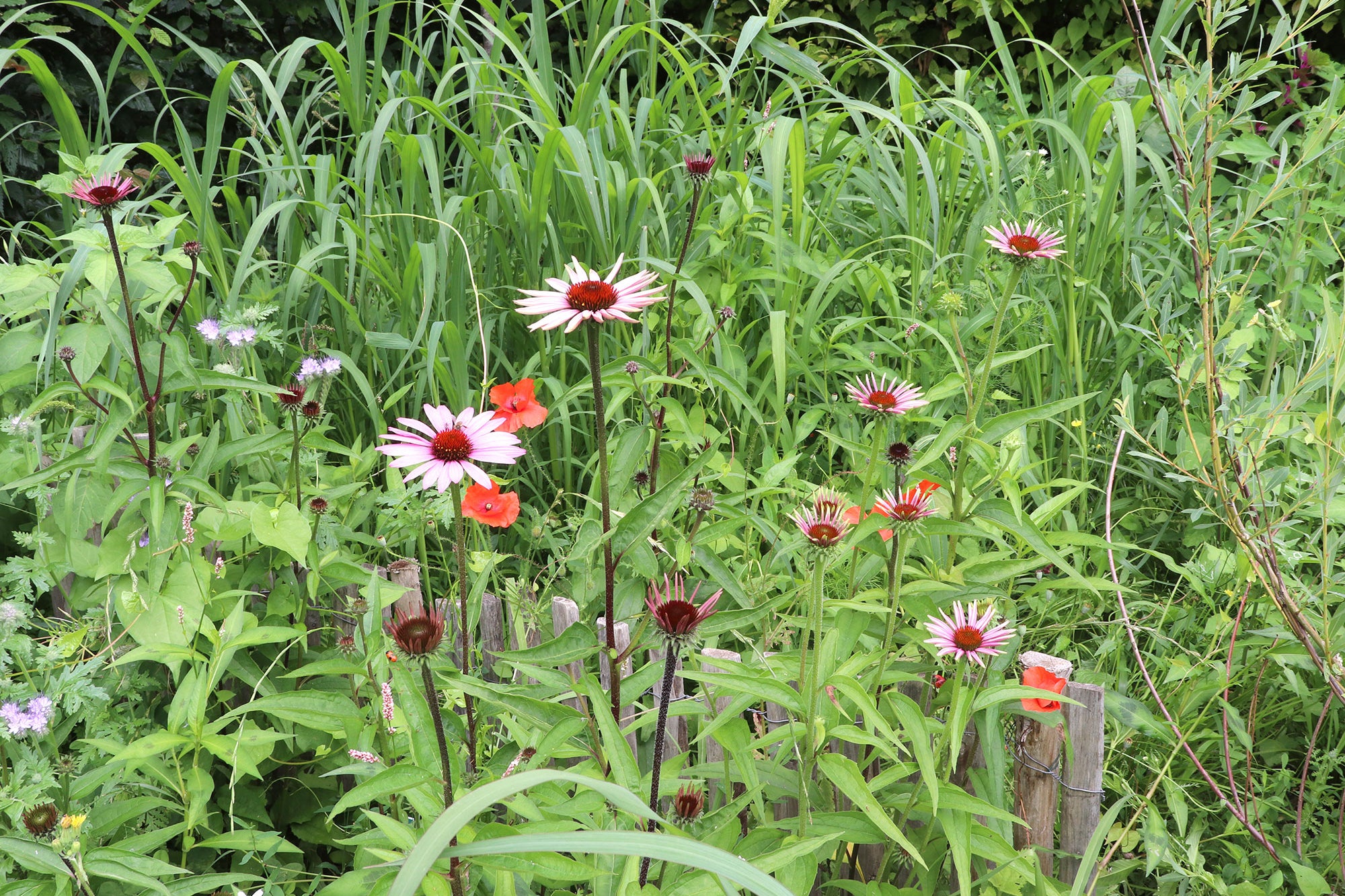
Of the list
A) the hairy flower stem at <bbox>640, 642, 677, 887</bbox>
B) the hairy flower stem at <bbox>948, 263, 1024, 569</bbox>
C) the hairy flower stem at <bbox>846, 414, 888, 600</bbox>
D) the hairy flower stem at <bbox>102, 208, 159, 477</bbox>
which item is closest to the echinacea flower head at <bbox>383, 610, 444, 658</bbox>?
the hairy flower stem at <bbox>640, 642, 677, 887</bbox>

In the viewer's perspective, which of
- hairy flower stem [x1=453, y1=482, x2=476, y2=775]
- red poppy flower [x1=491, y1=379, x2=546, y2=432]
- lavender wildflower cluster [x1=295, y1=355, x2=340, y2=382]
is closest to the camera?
hairy flower stem [x1=453, y1=482, x2=476, y2=775]

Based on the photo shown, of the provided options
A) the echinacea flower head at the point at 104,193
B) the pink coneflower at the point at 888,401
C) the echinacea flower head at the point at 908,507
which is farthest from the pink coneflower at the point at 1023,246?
the echinacea flower head at the point at 104,193

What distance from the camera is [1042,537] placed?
1303mm

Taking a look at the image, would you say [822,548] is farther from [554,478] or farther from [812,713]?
[554,478]

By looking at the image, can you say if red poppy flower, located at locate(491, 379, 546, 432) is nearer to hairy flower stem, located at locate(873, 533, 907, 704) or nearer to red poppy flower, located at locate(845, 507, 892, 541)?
red poppy flower, located at locate(845, 507, 892, 541)

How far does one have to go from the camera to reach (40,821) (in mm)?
1157

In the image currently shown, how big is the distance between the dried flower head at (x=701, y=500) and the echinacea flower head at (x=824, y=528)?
285mm

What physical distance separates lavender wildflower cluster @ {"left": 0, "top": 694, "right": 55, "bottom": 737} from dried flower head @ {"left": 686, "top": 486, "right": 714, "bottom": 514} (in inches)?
36.2

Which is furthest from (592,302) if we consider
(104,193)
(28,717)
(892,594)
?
(28,717)

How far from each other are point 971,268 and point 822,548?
1559 millimetres

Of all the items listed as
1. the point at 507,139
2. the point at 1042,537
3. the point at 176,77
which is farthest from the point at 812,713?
the point at 176,77

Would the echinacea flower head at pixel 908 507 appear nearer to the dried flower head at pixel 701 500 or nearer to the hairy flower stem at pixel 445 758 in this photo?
the dried flower head at pixel 701 500

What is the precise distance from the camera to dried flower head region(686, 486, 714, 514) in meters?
1.46

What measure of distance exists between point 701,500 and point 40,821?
911 millimetres
